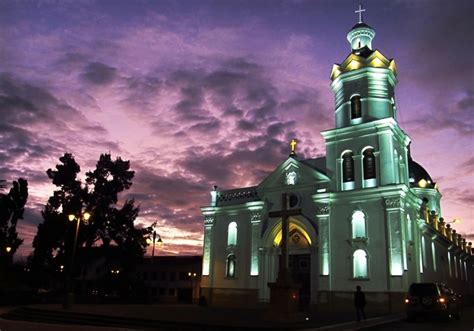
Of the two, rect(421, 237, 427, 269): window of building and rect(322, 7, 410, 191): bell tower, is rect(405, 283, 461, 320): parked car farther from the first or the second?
rect(421, 237, 427, 269): window of building

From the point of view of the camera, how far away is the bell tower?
29.2m

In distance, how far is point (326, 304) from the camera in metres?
27.8

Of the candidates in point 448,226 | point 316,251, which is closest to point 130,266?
point 316,251

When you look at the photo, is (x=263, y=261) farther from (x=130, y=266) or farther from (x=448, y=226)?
(x=448, y=226)

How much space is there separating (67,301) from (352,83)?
2440 centimetres

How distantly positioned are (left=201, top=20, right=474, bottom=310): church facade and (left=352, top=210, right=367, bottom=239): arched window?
0.22 ft

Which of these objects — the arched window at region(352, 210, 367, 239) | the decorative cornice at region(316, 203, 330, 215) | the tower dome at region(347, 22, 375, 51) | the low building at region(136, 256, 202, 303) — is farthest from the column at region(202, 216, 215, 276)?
the low building at region(136, 256, 202, 303)

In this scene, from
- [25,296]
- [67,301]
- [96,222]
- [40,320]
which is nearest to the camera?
[40,320]

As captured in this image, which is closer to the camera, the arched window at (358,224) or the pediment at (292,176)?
the arched window at (358,224)

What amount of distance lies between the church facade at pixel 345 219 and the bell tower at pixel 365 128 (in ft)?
0.24

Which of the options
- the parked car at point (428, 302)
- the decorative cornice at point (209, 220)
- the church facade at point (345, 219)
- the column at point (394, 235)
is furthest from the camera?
the decorative cornice at point (209, 220)

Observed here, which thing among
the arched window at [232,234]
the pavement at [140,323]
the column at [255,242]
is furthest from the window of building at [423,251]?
the arched window at [232,234]

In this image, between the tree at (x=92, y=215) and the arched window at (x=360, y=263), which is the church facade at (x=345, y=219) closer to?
the arched window at (x=360, y=263)

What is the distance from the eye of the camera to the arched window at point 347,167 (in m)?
30.3
